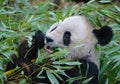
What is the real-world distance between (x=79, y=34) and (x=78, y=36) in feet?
0.06

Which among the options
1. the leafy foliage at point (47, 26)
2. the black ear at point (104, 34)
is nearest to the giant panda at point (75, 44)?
the black ear at point (104, 34)

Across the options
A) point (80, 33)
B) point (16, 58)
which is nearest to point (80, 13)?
point (80, 33)

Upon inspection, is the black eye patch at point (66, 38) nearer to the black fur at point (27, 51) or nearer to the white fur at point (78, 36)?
the white fur at point (78, 36)

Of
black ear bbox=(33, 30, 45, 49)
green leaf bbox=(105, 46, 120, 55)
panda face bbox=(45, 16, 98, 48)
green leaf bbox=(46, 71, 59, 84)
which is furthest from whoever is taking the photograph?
green leaf bbox=(105, 46, 120, 55)

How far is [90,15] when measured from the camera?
4.51 metres

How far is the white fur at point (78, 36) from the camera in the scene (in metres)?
4.23

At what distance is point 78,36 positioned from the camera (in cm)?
427

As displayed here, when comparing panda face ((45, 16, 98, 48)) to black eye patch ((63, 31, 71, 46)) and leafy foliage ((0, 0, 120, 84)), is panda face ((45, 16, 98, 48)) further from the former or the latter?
leafy foliage ((0, 0, 120, 84))

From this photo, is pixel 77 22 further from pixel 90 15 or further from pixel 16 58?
pixel 16 58

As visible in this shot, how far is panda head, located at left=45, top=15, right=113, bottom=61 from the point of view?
4223 millimetres

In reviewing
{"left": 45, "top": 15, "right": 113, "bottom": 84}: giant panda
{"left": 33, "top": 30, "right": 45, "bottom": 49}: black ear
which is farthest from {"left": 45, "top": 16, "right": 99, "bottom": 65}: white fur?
{"left": 33, "top": 30, "right": 45, "bottom": 49}: black ear

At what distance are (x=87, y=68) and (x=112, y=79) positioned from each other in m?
0.37

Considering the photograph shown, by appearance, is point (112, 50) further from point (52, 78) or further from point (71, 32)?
point (52, 78)

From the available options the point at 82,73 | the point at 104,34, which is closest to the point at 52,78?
the point at 82,73
